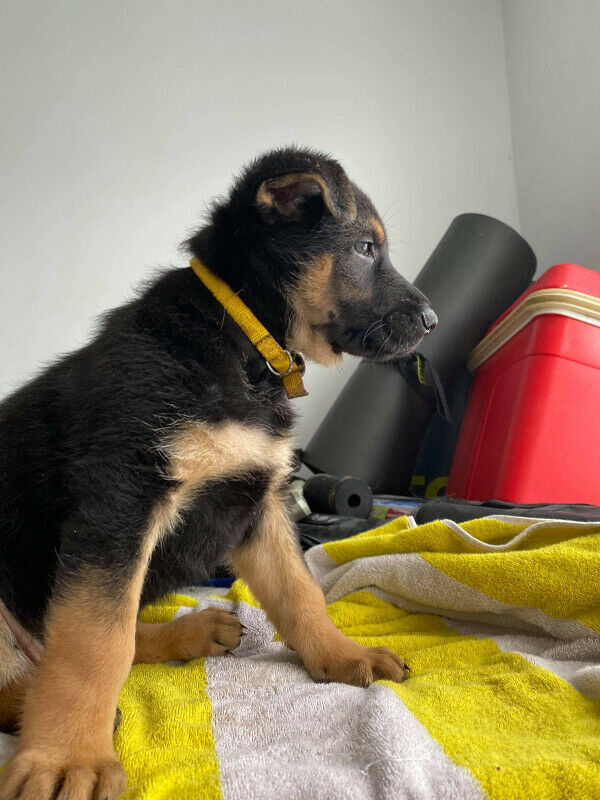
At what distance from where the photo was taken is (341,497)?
2779 millimetres

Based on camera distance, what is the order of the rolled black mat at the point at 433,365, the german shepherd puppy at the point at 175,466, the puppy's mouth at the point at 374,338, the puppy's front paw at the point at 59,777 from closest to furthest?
the puppy's front paw at the point at 59,777 < the german shepherd puppy at the point at 175,466 < the puppy's mouth at the point at 374,338 < the rolled black mat at the point at 433,365

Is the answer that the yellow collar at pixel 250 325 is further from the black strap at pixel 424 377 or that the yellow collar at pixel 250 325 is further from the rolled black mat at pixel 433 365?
the rolled black mat at pixel 433 365

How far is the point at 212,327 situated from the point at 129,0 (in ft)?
11.6

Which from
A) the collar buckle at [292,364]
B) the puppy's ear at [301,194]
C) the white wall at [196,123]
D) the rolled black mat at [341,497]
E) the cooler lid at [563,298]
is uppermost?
the white wall at [196,123]

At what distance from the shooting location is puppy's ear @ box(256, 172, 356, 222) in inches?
62.7

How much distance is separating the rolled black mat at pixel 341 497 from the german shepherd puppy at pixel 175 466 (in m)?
1.02

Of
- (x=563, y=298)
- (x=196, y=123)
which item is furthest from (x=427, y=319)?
(x=196, y=123)

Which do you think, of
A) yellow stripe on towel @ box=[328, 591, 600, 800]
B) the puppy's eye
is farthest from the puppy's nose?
yellow stripe on towel @ box=[328, 591, 600, 800]

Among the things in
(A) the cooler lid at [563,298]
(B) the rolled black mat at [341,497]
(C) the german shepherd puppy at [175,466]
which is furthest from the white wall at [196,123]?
(C) the german shepherd puppy at [175,466]

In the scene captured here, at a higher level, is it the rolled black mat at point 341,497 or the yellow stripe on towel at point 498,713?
the rolled black mat at point 341,497

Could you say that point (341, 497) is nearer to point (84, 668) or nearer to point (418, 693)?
point (418, 693)

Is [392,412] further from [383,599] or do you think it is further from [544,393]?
[383,599]

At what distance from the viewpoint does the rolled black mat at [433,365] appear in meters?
3.29

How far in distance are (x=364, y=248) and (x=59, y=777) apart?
146cm
